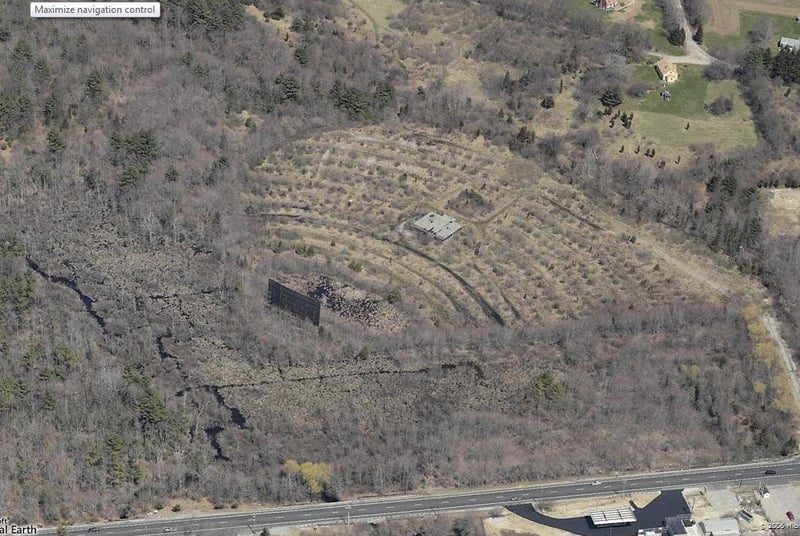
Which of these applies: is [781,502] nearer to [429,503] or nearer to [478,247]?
[429,503]

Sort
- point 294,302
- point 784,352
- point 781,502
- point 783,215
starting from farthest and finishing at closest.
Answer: point 783,215
point 294,302
point 784,352
point 781,502

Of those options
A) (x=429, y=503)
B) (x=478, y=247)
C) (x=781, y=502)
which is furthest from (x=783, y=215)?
(x=429, y=503)

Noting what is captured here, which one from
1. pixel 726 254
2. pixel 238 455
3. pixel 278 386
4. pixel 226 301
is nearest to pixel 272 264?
pixel 226 301

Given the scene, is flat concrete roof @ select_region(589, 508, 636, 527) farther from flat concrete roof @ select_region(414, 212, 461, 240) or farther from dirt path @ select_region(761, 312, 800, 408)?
flat concrete roof @ select_region(414, 212, 461, 240)

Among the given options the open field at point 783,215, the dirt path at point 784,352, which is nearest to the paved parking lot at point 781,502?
the dirt path at point 784,352

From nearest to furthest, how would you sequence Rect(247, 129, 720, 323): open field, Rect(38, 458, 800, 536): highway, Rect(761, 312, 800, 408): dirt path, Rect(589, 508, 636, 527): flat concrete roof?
Rect(38, 458, 800, 536): highway < Rect(589, 508, 636, 527): flat concrete roof < Rect(761, 312, 800, 408): dirt path < Rect(247, 129, 720, 323): open field

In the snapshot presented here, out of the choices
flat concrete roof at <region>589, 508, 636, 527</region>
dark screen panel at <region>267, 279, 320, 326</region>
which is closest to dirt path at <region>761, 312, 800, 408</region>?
A: flat concrete roof at <region>589, 508, 636, 527</region>

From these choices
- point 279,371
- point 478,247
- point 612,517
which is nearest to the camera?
point 612,517
